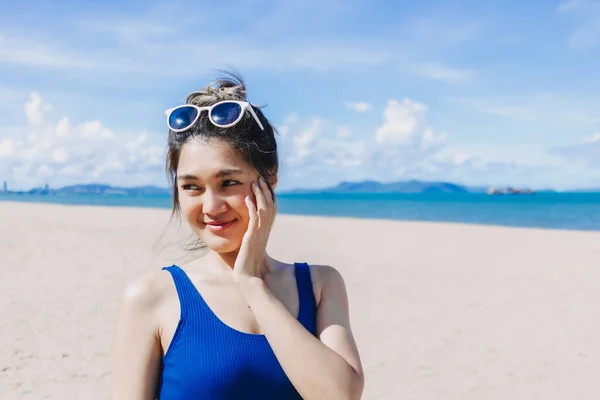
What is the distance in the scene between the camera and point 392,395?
6.73 meters

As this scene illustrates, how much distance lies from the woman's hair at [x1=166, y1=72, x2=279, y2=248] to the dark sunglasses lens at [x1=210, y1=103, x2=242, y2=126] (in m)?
0.02

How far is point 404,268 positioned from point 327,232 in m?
11.1

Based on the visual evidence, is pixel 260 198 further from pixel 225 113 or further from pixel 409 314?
pixel 409 314

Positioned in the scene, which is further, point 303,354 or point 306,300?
point 306,300

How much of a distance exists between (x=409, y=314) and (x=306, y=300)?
28.4ft

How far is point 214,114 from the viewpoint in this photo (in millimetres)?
2127

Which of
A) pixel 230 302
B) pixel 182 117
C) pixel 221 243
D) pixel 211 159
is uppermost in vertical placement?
pixel 182 117

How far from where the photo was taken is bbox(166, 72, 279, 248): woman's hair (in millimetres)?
2109

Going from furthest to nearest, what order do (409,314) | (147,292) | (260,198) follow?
(409,314)
(260,198)
(147,292)

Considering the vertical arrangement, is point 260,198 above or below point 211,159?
below

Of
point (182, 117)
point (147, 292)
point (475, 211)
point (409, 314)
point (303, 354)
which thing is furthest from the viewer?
point (475, 211)

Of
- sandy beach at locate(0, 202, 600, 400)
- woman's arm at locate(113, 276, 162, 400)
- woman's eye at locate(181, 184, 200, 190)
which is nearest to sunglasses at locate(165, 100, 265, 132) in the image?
woman's eye at locate(181, 184, 200, 190)

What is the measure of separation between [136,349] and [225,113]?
83 cm

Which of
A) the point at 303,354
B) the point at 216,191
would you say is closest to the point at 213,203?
the point at 216,191
